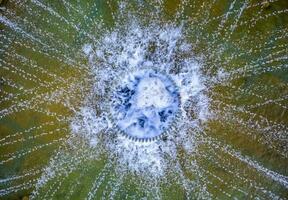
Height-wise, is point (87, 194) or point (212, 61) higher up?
point (212, 61)

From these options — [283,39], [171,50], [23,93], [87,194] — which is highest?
[283,39]

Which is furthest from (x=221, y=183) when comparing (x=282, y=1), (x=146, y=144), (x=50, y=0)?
(x=50, y=0)

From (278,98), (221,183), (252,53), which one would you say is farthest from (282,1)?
(221,183)

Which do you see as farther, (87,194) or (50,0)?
(50,0)

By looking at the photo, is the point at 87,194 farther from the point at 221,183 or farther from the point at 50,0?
the point at 50,0
